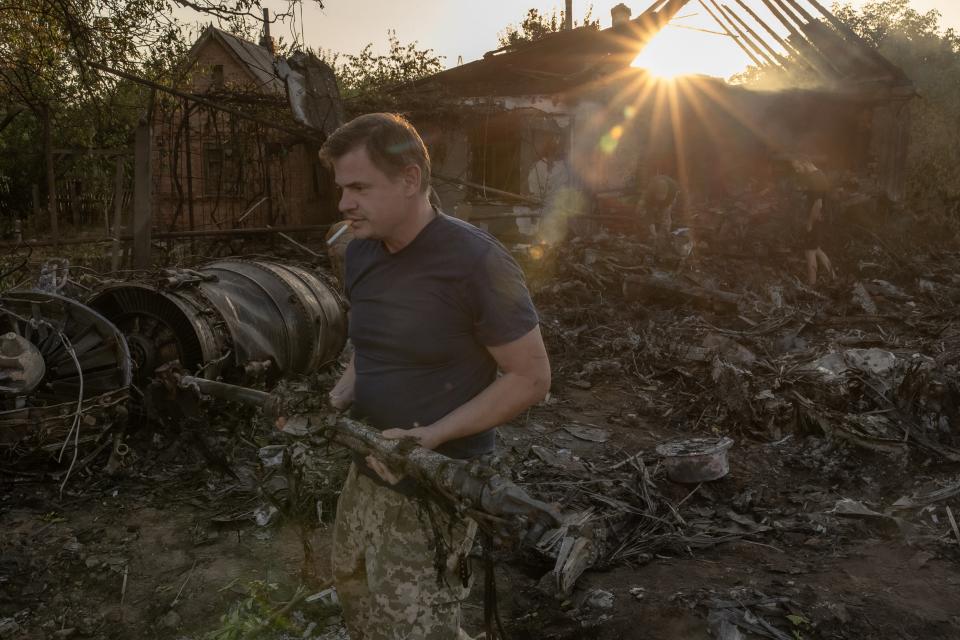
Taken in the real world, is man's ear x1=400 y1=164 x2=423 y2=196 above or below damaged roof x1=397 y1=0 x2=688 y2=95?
below

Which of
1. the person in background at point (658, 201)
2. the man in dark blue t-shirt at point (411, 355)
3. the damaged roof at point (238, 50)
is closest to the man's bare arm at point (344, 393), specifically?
the man in dark blue t-shirt at point (411, 355)

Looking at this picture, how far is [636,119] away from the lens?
16891 millimetres

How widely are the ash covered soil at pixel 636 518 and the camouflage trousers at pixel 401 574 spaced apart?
368 millimetres

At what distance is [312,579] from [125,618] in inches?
41.5

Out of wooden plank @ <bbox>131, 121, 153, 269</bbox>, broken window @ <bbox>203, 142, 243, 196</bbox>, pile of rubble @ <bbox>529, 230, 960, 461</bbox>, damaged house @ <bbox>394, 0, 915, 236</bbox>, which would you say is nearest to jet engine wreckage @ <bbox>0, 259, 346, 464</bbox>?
wooden plank @ <bbox>131, 121, 153, 269</bbox>

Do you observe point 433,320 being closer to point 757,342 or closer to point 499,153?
point 757,342

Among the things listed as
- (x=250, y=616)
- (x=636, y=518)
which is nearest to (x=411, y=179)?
(x=250, y=616)

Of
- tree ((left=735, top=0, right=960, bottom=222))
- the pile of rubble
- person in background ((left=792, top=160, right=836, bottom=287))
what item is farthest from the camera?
tree ((left=735, top=0, right=960, bottom=222))

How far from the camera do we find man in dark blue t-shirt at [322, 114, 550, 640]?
6.45 feet

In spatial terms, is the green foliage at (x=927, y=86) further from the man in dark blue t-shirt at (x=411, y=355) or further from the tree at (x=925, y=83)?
the man in dark blue t-shirt at (x=411, y=355)

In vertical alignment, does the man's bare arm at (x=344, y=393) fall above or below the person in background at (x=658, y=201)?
below

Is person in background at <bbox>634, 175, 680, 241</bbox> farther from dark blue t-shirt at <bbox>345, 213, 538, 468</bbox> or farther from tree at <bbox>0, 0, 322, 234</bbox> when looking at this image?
dark blue t-shirt at <bbox>345, 213, 538, 468</bbox>

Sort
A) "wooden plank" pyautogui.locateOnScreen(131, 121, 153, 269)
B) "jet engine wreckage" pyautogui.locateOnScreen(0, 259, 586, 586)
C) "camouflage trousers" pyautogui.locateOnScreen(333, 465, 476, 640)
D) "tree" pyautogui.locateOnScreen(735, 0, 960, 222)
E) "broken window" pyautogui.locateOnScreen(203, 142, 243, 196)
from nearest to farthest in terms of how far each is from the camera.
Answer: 1. "camouflage trousers" pyautogui.locateOnScreen(333, 465, 476, 640)
2. "jet engine wreckage" pyautogui.locateOnScreen(0, 259, 586, 586)
3. "wooden plank" pyautogui.locateOnScreen(131, 121, 153, 269)
4. "broken window" pyautogui.locateOnScreen(203, 142, 243, 196)
5. "tree" pyautogui.locateOnScreen(735, 0, 960, 222)

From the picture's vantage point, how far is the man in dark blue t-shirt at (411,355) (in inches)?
77.4
